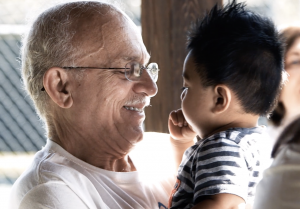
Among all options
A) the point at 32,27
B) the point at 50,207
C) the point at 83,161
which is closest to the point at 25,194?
the point at 50,207

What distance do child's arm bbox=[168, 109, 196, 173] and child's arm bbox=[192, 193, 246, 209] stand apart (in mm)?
489

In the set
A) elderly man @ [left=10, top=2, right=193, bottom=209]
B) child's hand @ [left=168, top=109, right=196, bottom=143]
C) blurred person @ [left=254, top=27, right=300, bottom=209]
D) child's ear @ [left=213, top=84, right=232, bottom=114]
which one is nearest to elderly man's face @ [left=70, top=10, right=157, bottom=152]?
elderly man @ [left=10, top=2, right=193, bottom=209]

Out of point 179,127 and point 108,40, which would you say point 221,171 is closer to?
point 179,127

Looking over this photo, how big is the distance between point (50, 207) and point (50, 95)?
1.72 feet

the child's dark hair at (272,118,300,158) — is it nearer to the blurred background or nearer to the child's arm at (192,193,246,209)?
the child's arm at (192,193,246,209)

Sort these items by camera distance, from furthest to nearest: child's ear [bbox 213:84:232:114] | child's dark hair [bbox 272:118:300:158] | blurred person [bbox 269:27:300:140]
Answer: blurred person [bbox 269:27:300:140], child's ear [bbox 213:84:232:114], child's dark hair [bbox 272:118:300:158]

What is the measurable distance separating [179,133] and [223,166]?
514mm

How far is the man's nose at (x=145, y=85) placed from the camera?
1734mm

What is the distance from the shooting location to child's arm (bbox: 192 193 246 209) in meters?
1.22

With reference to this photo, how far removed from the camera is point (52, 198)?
4.39ft

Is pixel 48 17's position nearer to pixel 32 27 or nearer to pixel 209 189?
pixel 32 27

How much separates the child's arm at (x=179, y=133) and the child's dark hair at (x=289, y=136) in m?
0.97

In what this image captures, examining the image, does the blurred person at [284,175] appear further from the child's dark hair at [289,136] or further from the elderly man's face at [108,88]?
the elderly man's face at [108,88]

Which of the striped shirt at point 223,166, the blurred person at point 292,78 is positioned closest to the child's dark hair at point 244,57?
the striped shirt at point 223,166
